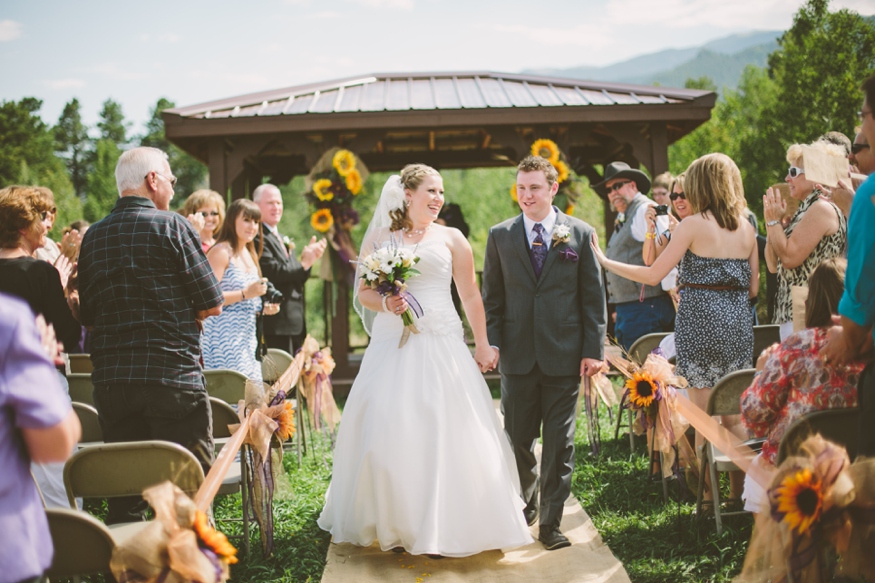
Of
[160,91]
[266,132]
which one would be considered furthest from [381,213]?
[160,91]

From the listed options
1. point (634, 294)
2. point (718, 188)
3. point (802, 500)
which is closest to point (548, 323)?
point (718, 188)

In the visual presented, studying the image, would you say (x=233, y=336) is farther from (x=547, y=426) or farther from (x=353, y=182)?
(x=353, y=182)

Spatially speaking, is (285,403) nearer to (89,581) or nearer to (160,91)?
(89,581)

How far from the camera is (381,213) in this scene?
499cm

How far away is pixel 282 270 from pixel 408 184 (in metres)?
3.02

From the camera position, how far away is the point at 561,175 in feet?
30.8

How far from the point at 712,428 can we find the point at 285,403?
2.45 meters

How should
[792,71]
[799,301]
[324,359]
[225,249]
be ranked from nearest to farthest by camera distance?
[799,301] < [225,249] < [324,359] < [792,71]

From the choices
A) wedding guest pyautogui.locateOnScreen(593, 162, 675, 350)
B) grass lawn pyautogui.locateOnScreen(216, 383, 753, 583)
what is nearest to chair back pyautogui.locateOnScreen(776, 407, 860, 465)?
grass lawn pyautogui.locateOnScreen(216, 383, 753, 583)

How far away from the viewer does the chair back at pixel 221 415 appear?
14.9ft

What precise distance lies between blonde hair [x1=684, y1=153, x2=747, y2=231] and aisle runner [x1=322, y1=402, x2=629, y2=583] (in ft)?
7.22

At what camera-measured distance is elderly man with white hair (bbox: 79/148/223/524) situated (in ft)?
12.2

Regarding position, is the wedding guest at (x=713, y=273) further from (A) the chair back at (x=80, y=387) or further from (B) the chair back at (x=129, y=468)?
(A) the chair back at (x=80, y=387)

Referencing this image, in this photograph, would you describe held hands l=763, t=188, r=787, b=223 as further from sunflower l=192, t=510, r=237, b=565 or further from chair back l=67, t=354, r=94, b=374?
chair back l=67, t=354, r=94, b=374
